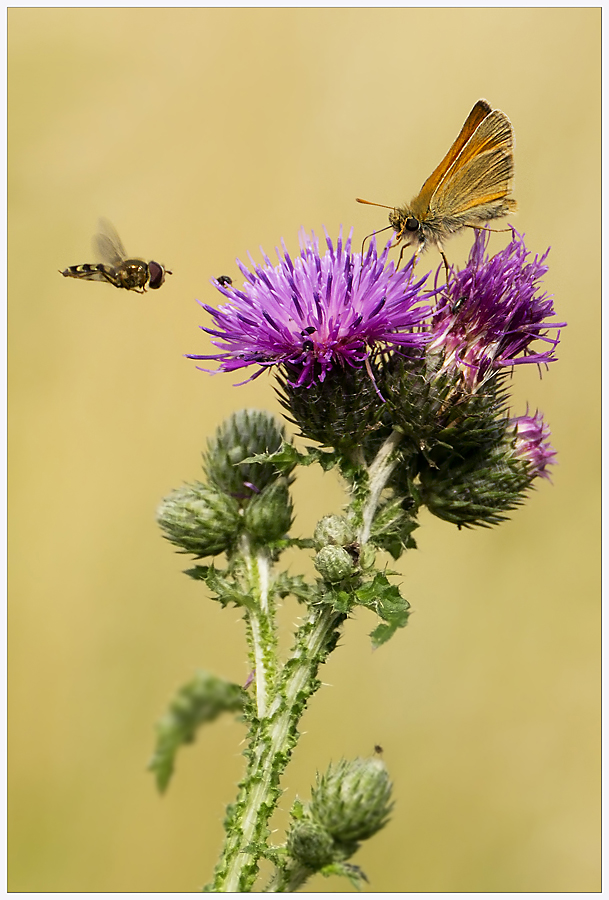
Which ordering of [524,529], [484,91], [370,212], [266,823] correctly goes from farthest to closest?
[484,91] → [524,529] → [370,212] → [266,823]

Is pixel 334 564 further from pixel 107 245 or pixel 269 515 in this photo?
pixel 107 245

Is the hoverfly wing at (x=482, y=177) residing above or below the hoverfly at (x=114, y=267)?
above

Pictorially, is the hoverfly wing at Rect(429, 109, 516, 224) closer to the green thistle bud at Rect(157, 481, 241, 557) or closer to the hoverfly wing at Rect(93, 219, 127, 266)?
the green thistle bud at Rect(157, 481, 241, 557)

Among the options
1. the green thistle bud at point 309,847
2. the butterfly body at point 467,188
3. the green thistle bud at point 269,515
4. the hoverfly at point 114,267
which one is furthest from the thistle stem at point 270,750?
the hoverfly at point 114,267

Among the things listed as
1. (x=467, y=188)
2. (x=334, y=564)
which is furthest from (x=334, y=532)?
(x=467, y=188)

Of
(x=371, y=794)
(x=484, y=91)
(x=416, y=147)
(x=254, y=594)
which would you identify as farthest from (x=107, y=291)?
(x=371, y=794)

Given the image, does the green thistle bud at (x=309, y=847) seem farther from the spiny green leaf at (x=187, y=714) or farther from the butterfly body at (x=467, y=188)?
the butterfly body at (x=467, y=188)

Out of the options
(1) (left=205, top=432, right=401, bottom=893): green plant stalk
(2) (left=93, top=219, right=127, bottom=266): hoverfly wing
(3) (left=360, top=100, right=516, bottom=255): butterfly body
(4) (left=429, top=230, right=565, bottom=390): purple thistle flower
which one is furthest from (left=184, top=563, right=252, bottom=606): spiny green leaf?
(2) (left=93, top=219, right=127, bottom=266): hoverfly wing

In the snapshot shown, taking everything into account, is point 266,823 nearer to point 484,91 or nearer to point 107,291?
point 107,291
